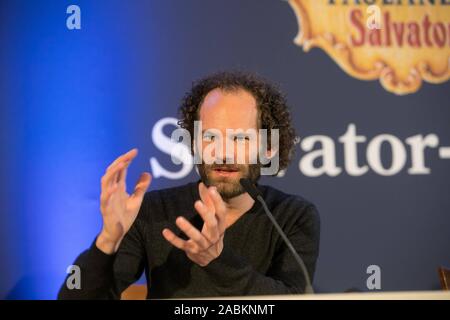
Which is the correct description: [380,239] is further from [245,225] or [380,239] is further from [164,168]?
[164,168]

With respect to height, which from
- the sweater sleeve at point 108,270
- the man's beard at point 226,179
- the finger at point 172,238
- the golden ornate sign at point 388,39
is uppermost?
the golden ornate sign at point 388,39

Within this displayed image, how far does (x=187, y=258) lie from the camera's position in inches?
80.1

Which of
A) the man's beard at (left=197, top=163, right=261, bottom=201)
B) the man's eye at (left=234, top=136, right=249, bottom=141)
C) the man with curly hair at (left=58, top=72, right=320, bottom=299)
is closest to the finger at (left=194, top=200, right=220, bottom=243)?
Result: the man with curly hair at (left=58, top=72, right=320, bottom=299)

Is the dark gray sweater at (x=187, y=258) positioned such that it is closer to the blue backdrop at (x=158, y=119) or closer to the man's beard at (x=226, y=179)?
the man's beard at (x=226, y=179)

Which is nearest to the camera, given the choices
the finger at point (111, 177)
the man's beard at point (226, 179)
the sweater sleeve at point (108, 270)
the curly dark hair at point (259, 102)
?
the finger at point (111, 177)

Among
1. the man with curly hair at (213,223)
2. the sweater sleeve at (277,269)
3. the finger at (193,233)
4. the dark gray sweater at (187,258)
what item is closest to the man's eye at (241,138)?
the man with curly hair at (213,223)

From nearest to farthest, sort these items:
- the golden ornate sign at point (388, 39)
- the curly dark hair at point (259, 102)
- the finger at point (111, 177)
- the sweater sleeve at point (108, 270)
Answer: the finger at point (111, 177)
the sweater sleeve at point (108, 270)
the curly dark hair at point (259, 102)
the golden ornate sign at point (388, 39)

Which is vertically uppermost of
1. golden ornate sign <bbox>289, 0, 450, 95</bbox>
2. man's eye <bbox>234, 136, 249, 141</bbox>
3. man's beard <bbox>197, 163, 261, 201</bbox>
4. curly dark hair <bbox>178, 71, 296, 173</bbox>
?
golden ornate sign <bbox>289, 0, 450, 95</bbox>

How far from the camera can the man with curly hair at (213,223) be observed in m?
1.78

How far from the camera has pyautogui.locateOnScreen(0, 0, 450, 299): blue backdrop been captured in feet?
7.86

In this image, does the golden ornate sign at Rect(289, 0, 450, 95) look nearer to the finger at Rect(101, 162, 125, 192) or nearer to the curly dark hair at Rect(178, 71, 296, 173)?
the curly dark hair at Rect(178, 71, 296, 173)

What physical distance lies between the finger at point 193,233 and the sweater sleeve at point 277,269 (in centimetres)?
10

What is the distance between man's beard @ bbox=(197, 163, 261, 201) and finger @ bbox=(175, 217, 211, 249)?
0.52m

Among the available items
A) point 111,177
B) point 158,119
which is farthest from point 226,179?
point 111,177
